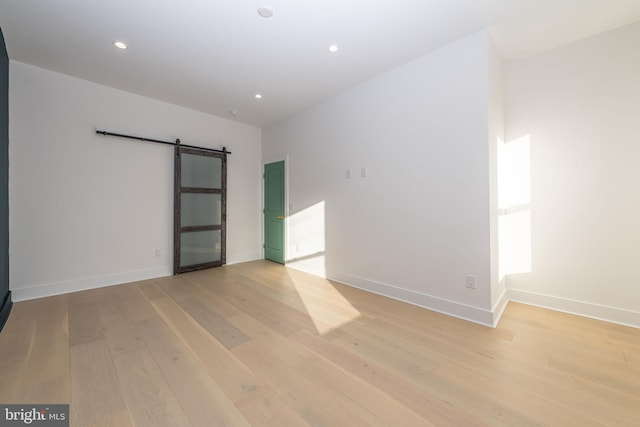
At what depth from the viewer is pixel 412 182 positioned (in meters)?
2.97

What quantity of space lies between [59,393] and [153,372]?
482mm

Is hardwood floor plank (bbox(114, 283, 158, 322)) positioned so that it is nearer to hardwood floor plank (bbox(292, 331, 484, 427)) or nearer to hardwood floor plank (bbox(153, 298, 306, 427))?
hardwood floor plank (bbox(153, 298, 306, 427))

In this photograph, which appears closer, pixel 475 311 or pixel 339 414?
pixel 339 414

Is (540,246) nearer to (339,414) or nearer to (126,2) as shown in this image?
(339,414)

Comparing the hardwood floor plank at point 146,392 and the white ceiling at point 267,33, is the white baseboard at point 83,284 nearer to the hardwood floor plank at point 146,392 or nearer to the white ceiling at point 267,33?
the hardwood floor plank at point 146,392

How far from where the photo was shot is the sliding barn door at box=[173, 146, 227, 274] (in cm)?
425

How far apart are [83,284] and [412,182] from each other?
177 inches

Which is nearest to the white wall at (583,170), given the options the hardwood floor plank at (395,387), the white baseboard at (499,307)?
the white baseboard at (499,307)

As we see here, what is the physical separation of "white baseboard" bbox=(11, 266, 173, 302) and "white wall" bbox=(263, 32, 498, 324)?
2.51 metres

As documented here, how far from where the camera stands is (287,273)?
4301 millimetres

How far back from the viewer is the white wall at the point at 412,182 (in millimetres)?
2500

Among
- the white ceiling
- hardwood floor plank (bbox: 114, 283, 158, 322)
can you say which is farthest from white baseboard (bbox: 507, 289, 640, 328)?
hardwood floor plank (bbox: 114, 283, 158, 322)

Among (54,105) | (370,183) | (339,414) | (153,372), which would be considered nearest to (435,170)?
(370,183)

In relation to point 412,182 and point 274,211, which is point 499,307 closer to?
point 412,182
